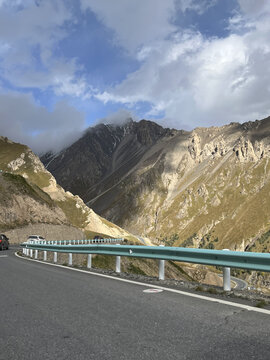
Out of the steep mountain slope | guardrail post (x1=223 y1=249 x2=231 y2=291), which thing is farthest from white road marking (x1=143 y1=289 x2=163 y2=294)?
the steep mountain slope

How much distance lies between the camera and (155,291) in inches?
360

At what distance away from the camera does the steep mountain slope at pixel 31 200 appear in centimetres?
8397

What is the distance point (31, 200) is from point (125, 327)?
292 ft

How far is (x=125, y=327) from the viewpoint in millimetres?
5621

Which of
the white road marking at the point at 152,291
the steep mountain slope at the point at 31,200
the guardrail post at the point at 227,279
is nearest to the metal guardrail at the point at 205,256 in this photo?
the guardrail post at the point at 227,279

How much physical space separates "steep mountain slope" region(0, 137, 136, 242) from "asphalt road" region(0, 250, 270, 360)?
72.2 metres

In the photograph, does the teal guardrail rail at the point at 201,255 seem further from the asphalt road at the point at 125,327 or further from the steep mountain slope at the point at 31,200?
the steep mountain slope at the point at 31,200

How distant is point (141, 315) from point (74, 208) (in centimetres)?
14732

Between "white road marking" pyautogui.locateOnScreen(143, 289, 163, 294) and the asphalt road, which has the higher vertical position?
the asphalt road

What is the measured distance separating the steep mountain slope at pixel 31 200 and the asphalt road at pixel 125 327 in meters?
72.2

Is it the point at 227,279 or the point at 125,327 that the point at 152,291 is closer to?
the point at 227,279

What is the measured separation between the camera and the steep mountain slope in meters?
84.0

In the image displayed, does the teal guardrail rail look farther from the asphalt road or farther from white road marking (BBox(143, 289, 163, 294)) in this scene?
the asphalt road

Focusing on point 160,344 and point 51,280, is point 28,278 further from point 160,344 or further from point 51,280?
point 160,344
